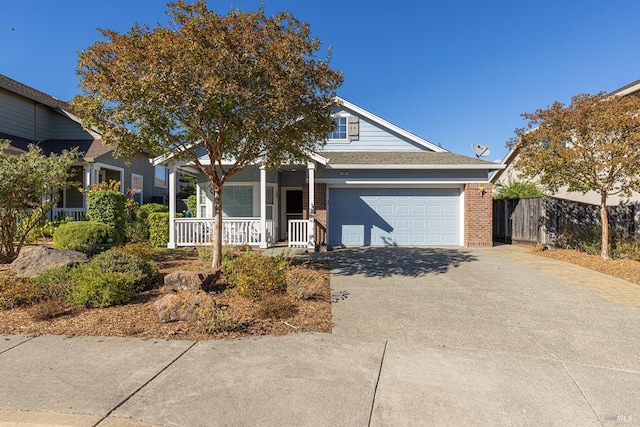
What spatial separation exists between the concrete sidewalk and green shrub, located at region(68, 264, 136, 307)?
3.27 ft

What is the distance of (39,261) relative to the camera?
6773mm

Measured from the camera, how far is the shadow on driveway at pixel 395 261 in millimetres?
8766

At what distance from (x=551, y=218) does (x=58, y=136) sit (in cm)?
2152

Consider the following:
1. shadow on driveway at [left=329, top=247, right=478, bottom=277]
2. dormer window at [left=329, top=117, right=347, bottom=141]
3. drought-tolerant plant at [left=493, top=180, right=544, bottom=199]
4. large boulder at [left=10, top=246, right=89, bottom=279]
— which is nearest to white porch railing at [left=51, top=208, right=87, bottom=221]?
large boulder at [left=10, top=246, right=89, bottom=279]

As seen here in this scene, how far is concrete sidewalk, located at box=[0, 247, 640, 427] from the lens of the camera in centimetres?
289

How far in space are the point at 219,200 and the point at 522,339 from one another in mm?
5886

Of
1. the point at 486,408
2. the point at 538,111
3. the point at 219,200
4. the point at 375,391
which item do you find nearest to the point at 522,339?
the point at 486,408

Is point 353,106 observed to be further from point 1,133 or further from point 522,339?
point 1,133

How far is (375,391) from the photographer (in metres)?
3.25

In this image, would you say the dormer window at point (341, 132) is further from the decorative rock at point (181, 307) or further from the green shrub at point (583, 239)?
the decorative rock at point (181, 307)

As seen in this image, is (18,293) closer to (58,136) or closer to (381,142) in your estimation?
(381,142)

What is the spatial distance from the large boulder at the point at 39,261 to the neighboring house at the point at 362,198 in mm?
5494

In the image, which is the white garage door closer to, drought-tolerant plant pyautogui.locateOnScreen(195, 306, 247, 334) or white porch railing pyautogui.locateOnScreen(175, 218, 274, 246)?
white porch railing pyautogui.locateOnScreen(175, 218, 274, 246)

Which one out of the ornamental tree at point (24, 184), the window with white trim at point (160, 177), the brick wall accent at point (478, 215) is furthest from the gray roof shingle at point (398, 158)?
the window with white trim at point (160, 177)
